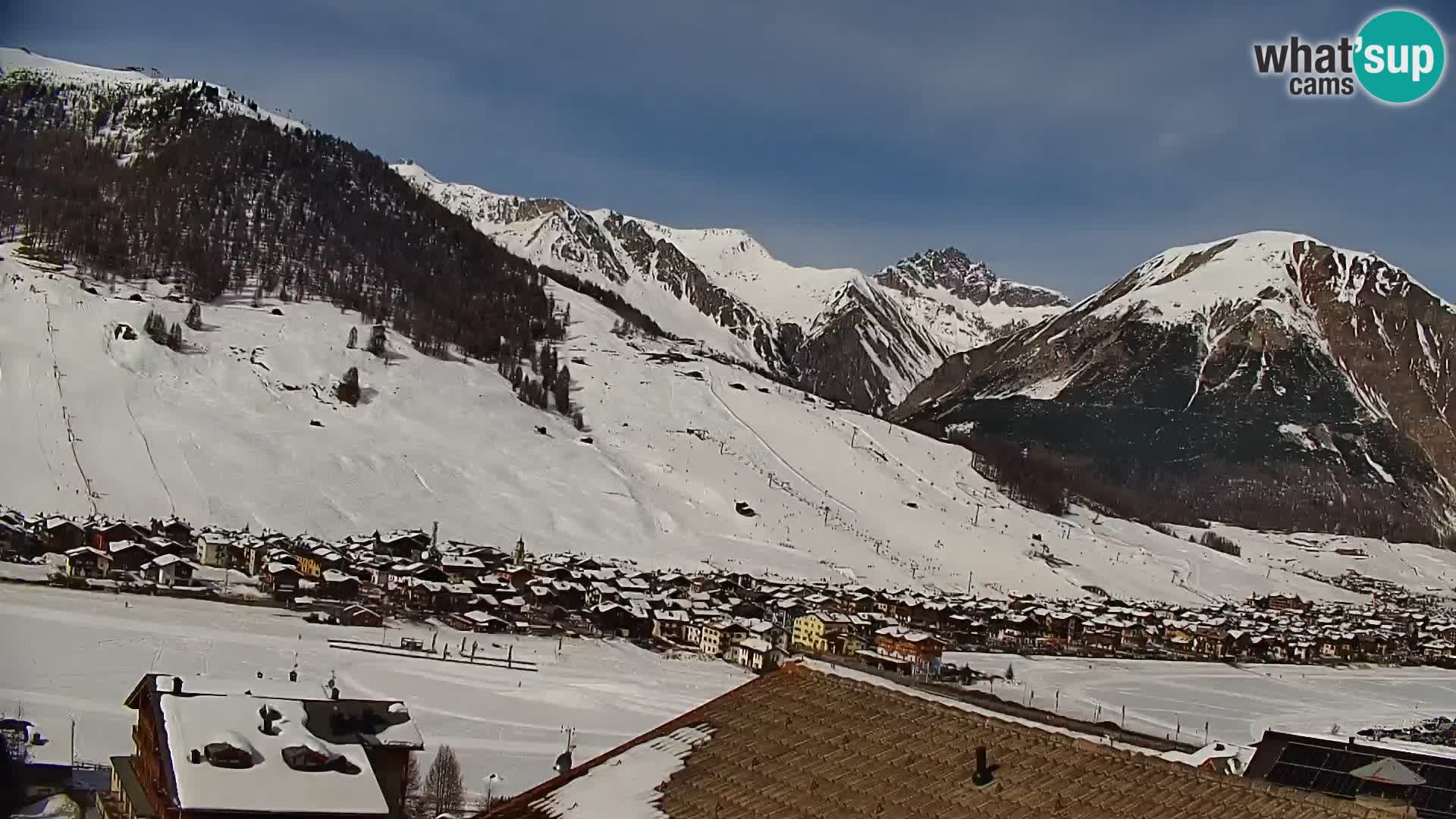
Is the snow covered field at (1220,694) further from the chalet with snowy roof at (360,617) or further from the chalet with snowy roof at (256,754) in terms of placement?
the chalet with snowy roof at (256,754)

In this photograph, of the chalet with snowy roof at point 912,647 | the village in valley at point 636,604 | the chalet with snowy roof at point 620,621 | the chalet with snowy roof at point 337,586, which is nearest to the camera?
the village in valley at point 636,604

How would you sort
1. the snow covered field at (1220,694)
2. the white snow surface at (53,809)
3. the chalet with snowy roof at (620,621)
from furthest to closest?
the chalet with snowy roof at (620,621) < the snow covered field at (1220,694) < the white snow surface at (53,809)

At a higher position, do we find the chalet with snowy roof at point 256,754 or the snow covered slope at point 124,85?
the snow covered slope at point 124,85

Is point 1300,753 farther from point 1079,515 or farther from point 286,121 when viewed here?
point 286,121

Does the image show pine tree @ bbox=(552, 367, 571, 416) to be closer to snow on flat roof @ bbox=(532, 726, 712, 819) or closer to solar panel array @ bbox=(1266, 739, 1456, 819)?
solar panel array @ bbox=(1266, 739, 1456, 819)

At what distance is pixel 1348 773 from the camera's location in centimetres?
1672

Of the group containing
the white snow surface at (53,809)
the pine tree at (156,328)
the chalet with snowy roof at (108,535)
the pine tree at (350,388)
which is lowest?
the chalet with snowy roof at (108,535)

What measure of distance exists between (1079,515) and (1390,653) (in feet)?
127

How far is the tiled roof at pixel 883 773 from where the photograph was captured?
5.97 m

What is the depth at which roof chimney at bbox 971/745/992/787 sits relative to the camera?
6.34 m

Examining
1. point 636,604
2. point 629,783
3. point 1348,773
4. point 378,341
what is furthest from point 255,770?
point 378,341

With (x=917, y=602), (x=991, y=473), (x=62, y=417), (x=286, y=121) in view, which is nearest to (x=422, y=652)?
(x=917, y=602)

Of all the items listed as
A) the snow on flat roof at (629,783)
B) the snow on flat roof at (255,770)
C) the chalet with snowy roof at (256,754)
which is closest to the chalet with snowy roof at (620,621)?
the chalet with snowy roof at (256,754)

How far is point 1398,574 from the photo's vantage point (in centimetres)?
12306
